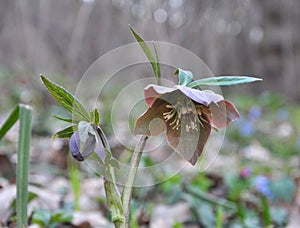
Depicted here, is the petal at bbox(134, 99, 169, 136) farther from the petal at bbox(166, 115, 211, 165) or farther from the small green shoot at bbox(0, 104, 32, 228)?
the small green shoot at bbox(0, 104, 32, 228)

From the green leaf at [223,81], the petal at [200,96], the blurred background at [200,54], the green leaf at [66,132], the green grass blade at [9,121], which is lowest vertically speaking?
the petal at [200,96]

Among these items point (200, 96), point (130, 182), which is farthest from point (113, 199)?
point (200, 96)

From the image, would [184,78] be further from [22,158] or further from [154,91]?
[22,158]

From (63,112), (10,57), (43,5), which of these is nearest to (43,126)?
(63,112)

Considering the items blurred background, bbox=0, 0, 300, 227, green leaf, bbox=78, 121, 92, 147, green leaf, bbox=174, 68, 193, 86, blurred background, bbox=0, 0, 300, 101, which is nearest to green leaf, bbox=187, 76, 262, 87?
green leaf, bbox=174, 68, 193, 86

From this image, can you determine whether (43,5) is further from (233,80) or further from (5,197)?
(233,80)

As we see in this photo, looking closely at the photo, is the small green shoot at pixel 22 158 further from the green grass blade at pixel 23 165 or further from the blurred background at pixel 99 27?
the blurred background at pixel 99 27

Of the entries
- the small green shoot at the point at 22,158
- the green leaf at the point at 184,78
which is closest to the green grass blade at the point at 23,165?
the small green shoot at the point at 22,158
